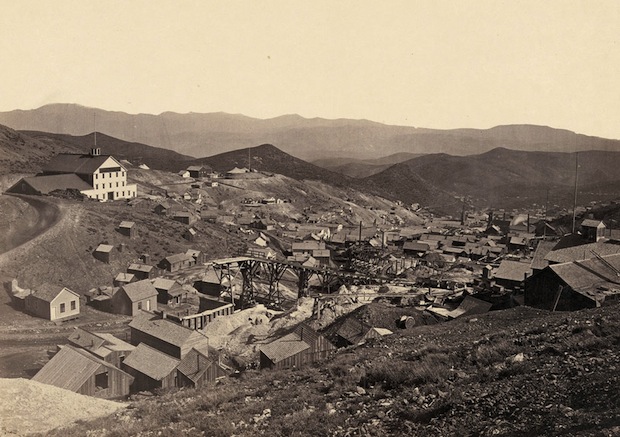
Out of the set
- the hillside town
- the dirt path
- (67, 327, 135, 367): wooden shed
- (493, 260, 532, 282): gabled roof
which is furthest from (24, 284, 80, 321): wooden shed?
(493, 260, 532, 282): gabled roof

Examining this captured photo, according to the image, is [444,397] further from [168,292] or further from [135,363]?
[168,292]

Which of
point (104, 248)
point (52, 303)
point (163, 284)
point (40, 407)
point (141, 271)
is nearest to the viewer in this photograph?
point (40, 407)

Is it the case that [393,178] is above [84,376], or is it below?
above

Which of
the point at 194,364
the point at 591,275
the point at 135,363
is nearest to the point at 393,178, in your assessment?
the point at 591,275

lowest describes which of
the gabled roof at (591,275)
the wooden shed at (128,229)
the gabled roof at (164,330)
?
the gabled roof at (164,330)

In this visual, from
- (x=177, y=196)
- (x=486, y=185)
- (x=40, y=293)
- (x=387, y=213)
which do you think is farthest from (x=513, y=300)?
(x=486, y=185)

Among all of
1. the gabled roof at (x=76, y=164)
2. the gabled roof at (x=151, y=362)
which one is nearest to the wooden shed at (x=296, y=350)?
the gabled roof at (x=151, y=362)

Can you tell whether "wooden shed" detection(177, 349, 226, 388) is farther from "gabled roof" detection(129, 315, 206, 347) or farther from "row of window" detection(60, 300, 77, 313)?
"row of window" detection(60, 300, 77, 313)

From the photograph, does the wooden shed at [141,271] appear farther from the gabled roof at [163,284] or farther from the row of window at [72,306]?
the row of window at [72,306]
